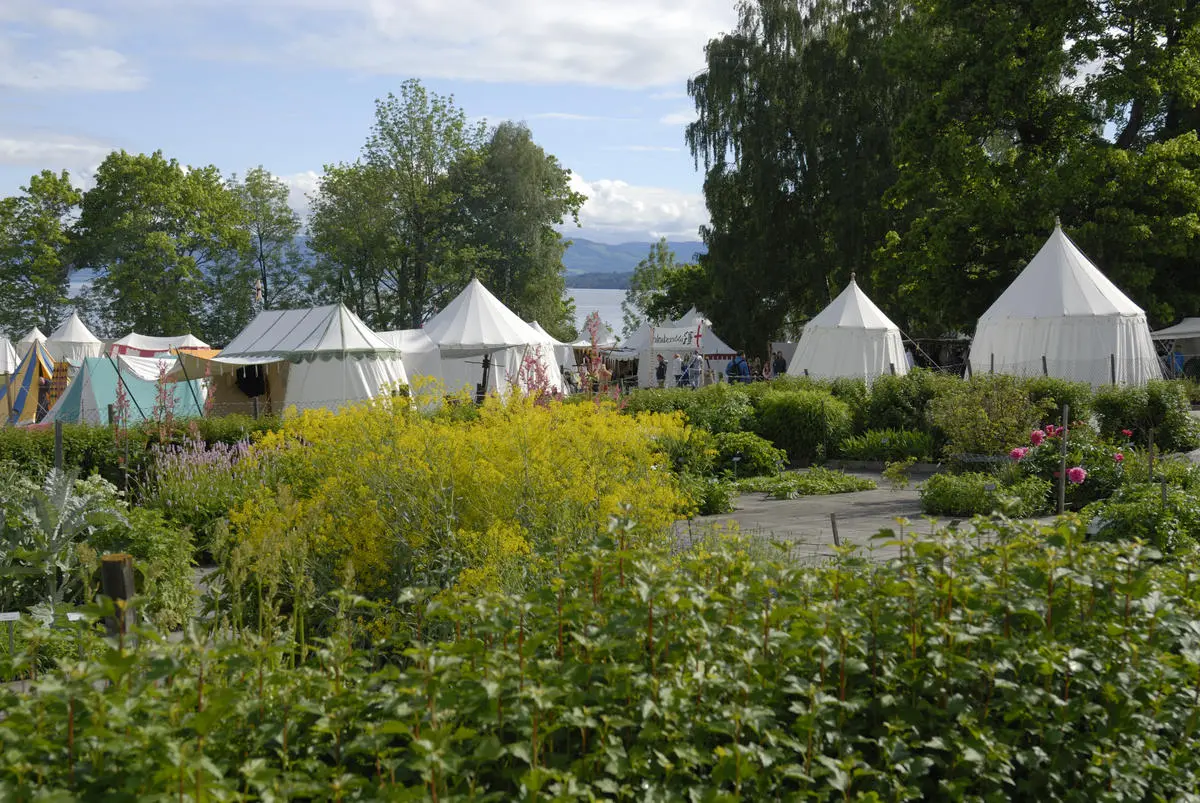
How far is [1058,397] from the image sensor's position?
1423 centimetres

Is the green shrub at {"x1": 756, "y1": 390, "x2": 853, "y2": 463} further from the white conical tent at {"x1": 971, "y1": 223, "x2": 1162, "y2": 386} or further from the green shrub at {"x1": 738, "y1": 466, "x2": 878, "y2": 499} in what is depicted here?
the white conical tent at {"x1": 971, "y1": 223, "x2": 1162, "y2": 386}

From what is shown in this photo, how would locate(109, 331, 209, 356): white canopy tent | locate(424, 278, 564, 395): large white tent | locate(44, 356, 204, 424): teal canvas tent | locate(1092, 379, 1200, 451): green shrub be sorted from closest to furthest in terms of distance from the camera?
locate(1092, 379, 1200, 451): green shrub, locate(44, 356, 204, 424): teal canvas tent, locate(424, 278, 564, 395): large white tent, locate(109, 331, 209, 356): white canopy tent

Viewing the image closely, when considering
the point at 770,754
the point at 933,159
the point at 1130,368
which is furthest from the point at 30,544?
the point at 933,159

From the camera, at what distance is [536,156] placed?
4697 cm

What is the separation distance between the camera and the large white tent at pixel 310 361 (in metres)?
21.2

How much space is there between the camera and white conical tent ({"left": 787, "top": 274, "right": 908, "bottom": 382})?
2506 centimetres

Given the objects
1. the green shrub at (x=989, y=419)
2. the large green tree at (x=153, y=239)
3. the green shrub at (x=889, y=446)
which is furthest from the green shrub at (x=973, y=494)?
the large green tree at (x=153, y=239)

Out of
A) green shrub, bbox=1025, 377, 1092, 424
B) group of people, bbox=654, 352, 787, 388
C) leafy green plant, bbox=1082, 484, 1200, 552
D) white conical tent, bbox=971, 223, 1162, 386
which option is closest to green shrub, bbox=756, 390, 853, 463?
green shrub, bbox=1025, 377, 1092, 424

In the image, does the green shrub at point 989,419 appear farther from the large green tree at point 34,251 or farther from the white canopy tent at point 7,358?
the large green tree at point 34,251

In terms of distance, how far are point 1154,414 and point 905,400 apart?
331cm

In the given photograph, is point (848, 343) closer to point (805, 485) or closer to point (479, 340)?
point (479, 340)

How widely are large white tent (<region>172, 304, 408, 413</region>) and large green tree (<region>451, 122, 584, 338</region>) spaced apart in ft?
78.2

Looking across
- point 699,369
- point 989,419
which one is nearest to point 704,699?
point 989,419

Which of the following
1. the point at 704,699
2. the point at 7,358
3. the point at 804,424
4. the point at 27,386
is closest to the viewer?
the point at 704,699
